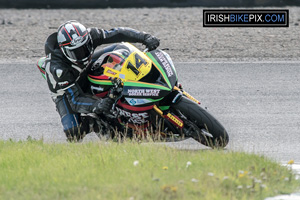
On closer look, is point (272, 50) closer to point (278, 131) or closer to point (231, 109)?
point (231, 109)

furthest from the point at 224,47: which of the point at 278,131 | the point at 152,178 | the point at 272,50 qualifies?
the point at 152,178

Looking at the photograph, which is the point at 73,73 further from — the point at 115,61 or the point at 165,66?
the point at 165,66

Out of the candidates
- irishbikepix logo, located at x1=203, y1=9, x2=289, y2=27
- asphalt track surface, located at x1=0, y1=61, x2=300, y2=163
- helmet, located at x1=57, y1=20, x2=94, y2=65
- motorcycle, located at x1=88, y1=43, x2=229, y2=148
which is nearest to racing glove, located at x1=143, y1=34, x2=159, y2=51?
motorcycle, located at x1=88, y1=43, x2=229, y2=148

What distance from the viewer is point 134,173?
506 cm

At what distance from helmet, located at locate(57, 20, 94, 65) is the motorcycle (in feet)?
0.91

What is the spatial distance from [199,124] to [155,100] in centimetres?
53

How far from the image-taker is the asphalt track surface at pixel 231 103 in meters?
7.13

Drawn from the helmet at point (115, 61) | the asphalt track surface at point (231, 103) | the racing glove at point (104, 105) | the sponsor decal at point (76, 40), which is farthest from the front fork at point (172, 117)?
the sponsor decal at point (76, 40)

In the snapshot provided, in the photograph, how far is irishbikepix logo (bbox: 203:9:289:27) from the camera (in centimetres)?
1487

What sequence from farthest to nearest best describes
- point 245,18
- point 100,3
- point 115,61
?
point 100,3 < point 245,18 < point 115,61

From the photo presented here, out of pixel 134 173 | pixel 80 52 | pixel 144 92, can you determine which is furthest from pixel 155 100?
pixel 134 173

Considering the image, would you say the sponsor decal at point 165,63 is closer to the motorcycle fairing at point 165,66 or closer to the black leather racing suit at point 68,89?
the motorcycle fairing at point 165,66

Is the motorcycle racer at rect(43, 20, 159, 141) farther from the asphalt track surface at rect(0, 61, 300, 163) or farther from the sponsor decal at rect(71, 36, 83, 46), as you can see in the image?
the asphalt track surface at rect(0, 61, 300, 163)

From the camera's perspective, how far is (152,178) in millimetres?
4852
